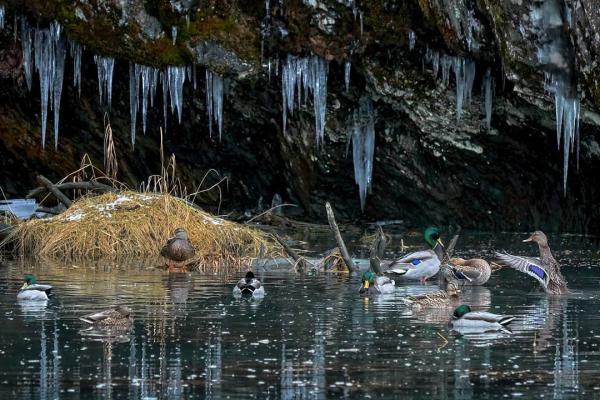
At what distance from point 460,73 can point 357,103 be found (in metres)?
2.23

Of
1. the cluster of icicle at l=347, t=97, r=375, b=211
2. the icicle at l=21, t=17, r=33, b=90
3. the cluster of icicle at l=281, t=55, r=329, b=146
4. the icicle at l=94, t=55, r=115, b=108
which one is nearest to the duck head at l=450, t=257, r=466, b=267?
the cluster of icicle at l=281, t=55, r=329, b=146

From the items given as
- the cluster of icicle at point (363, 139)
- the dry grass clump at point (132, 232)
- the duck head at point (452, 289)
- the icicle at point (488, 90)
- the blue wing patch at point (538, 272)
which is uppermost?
the icicle at point (488, 90)

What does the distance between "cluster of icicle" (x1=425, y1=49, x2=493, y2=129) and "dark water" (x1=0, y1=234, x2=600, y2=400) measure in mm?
4950

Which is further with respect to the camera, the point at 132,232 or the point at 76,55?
the point at 76,55

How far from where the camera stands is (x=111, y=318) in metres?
13.3

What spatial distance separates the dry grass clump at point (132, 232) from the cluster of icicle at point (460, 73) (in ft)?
11.2

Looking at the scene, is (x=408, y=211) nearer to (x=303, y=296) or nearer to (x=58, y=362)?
(x=303, y=296)

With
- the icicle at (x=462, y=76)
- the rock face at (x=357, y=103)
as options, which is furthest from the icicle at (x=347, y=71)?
the icicle at (x=462, y=76)

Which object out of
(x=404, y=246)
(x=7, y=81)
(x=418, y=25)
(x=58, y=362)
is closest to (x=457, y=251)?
(x=404, y=246)

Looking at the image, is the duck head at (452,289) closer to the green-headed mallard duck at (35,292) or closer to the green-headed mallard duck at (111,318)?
the green-headed mallard duck at (111,318)

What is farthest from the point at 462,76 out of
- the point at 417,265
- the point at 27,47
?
the point at 27,47

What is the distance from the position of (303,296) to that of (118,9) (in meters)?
7.59

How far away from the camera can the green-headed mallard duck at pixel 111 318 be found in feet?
43.6

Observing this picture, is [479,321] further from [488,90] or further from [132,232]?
[488,90]
